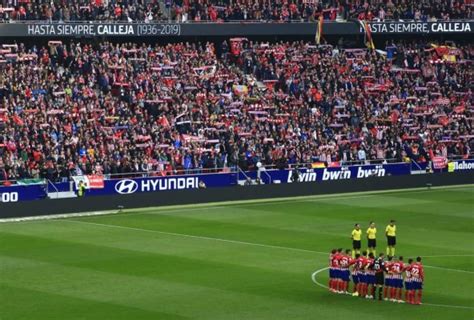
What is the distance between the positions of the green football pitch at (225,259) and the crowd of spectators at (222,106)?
13.3ft

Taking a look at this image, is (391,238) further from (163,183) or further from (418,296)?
(163,183)

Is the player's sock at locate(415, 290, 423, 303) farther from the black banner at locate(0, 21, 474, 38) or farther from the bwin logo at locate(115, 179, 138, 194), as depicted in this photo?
→ the black banner at locate(0, 21, 474, 38)

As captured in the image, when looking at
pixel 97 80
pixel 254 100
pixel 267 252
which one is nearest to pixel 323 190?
pixel 254 100

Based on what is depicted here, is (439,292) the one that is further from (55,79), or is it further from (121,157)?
(55,79)

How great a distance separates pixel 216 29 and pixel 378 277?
35577 mm

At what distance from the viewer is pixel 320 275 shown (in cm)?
3788

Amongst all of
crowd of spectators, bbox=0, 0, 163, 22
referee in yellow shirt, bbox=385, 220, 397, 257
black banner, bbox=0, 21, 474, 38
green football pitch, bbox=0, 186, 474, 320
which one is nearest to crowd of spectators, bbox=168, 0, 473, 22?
black banner, bbox=0, 21, 474, 38

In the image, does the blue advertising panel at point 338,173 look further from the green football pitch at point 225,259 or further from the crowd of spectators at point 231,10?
the crowd of spectators at point 231,10

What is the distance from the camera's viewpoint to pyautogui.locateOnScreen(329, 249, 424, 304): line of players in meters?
33.2

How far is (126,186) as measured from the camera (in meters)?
54.4

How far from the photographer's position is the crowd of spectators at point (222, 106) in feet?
185

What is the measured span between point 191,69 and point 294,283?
30.2 meters

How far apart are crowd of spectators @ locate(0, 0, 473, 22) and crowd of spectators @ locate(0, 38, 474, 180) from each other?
160cm

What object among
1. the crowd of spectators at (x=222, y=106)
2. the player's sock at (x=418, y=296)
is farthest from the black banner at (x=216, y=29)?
the player's sock at (x=418, y=296)
